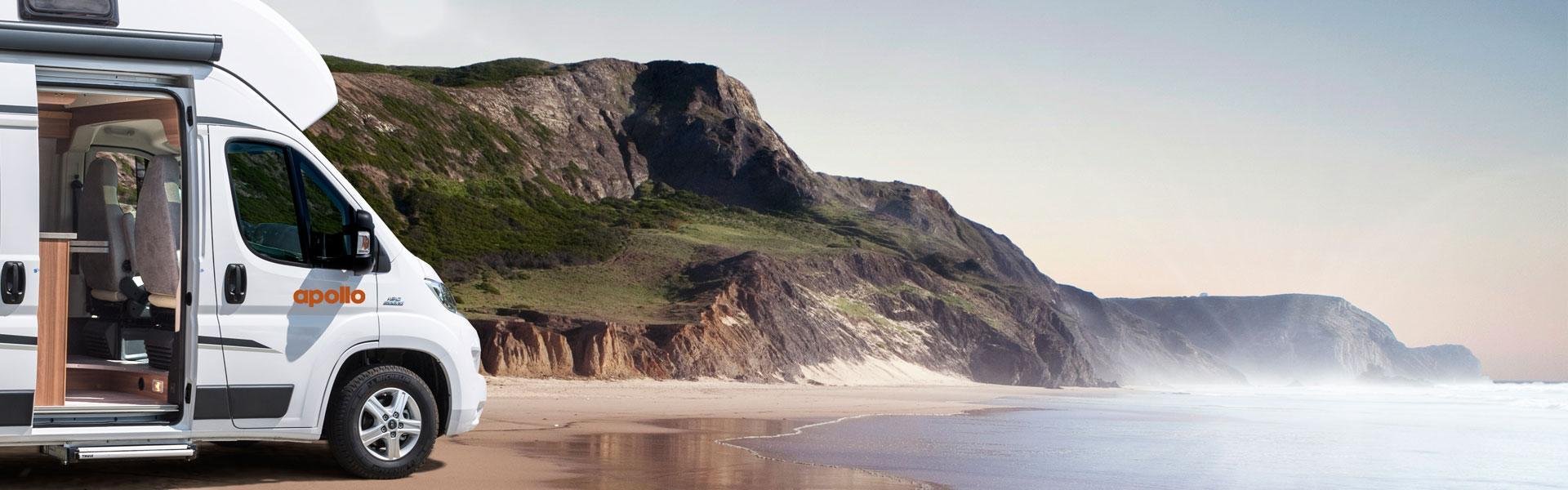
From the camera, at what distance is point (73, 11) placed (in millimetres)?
7980

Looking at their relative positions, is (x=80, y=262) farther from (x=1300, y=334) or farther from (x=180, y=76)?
(x=1300, y=334)

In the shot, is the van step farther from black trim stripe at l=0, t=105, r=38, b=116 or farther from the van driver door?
black trim stripe at l=0, t=105, r=38, b=116

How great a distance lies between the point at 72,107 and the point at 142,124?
529mm

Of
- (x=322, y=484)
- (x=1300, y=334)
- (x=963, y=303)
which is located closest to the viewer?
(x=322, y=484)

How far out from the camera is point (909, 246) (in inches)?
3452

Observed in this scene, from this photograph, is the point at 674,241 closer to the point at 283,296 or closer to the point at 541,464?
the point at 541,464

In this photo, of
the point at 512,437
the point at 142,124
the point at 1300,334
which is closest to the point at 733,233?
the point at 512,437

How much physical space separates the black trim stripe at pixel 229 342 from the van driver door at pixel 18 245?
37.7 inches

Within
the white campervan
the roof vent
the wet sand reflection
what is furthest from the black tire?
the roof vent

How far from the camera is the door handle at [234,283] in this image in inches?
335

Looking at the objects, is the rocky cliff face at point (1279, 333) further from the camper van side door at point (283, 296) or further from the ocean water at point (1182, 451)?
the camper van side door at point (283, 296)

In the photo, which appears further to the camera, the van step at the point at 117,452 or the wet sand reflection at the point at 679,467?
the wet sand reflection at the point at 679,467

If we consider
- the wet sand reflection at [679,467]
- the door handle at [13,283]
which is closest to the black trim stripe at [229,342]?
the door handle at [13,283]

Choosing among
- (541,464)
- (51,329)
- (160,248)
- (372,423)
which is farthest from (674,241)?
(51,329)
